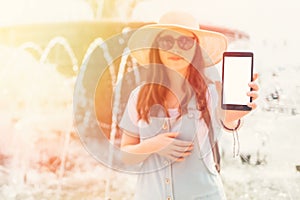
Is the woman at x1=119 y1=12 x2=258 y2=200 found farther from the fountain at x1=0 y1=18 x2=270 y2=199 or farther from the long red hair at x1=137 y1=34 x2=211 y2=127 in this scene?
the fountain at x1=0 y1=18 x2=270 y2=199

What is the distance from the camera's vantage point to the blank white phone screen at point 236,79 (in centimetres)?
130

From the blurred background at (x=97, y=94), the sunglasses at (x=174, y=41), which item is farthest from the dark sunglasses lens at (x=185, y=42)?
the blurred background at (x=97, y=94)

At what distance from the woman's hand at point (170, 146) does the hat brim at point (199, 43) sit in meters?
0.21

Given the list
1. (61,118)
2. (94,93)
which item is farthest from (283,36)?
(61,118)

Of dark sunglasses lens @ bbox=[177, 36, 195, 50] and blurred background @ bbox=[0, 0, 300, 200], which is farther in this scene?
blurred background @ bbox=[0, 0, 300, 200]

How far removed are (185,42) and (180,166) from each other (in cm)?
32

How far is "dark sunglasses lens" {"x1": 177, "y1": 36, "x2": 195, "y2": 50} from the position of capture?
50.4 inches

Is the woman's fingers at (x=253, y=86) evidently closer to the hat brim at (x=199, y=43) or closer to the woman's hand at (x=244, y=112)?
the woman's hand at (x=244, y=112)

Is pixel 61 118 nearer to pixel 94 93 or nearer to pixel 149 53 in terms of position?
pixel 94 93

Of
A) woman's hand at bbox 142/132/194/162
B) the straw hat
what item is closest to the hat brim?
the straw hat

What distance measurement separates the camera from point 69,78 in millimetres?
1529

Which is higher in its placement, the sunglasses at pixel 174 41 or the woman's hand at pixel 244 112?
the sunglasses at pixel 174 41

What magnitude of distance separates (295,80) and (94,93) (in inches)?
22.8

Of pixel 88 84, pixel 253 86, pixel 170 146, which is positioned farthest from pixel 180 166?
pixel 88 84
